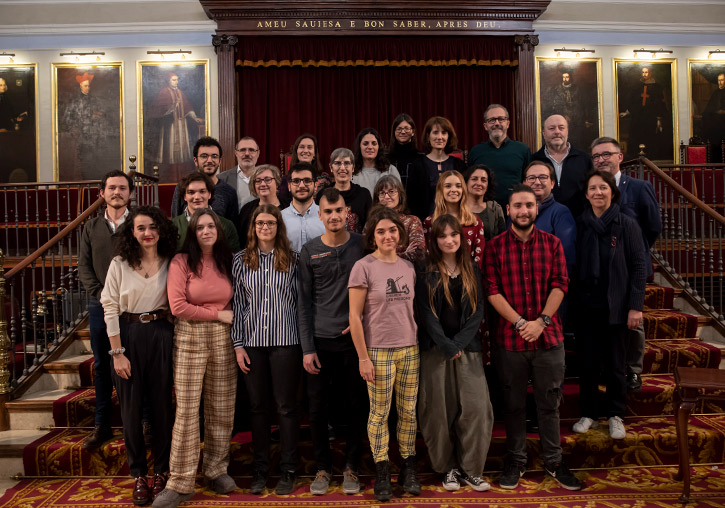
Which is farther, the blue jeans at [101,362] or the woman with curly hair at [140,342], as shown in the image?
the blue jeans at [101,362]

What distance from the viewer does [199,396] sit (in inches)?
119

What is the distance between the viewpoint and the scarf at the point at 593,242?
3.35 m

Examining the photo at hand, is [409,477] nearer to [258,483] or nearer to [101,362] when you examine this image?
[258,483]

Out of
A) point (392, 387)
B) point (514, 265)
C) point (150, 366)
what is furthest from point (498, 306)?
point (150, 366)

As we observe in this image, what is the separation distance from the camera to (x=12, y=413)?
385 centimetres

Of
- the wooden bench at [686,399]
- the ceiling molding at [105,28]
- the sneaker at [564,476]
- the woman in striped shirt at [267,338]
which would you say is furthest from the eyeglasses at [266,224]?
the ceiling molding at [105,28]

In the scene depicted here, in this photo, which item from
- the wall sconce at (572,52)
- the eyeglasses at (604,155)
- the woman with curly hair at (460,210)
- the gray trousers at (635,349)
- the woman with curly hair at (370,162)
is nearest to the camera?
the woman with curly hair at (460,210)

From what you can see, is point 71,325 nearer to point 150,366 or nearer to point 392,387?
point 150,366

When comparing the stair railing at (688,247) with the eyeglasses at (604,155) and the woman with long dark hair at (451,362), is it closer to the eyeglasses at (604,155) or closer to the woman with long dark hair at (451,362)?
the eyeglasses at (604,155)

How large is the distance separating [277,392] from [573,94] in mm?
7294

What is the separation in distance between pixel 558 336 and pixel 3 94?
8623 mm

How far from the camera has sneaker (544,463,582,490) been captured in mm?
3074

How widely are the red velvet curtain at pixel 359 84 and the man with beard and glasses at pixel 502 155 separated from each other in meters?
4.30

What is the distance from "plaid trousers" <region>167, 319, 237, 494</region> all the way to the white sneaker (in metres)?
2.05
